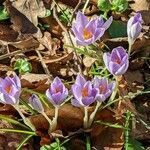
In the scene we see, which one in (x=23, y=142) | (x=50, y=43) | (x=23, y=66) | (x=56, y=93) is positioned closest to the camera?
(x=56, y=93)

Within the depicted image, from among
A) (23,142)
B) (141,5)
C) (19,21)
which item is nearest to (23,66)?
(19,21)

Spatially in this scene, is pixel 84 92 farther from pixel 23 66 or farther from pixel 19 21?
pixel 19 21

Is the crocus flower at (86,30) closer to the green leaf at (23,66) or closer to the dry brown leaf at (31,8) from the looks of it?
the green leaf at (23,66)

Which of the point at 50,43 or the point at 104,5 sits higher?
the point at 104,5

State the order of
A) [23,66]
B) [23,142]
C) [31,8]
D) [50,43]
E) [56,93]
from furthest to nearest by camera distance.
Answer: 1. [31,8]
2. [50,43]
3. [23,66]
4. [23,142]
5. [56,93]

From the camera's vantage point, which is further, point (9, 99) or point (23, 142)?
point (23, 142)

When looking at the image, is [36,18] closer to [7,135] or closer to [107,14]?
[107,14]

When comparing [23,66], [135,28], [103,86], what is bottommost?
[23,66]
